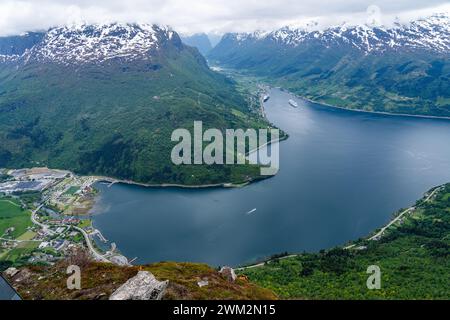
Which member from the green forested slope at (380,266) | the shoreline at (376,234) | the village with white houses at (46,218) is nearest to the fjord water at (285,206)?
the shoreline at (376,234)

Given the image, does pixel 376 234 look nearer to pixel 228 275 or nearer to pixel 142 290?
pixel 228 275

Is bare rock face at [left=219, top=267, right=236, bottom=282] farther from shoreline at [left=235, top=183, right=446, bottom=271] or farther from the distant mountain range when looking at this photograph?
the distant mountain range

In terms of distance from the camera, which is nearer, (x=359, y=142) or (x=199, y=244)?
(x=199, y=244)

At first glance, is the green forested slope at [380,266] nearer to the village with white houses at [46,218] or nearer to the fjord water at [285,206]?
the fjord water at [285,206]

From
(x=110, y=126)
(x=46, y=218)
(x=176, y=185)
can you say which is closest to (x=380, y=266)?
(x=176, y=185)

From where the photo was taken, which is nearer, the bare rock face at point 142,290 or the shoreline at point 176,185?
the bare rock face at point 142,290

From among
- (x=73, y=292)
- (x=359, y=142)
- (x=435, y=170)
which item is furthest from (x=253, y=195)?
(x=73, y=292)

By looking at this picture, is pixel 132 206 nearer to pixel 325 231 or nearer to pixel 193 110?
pixel 325 231
